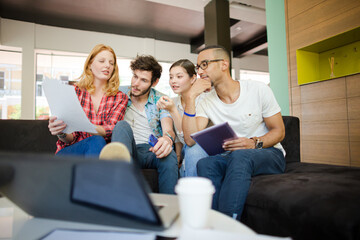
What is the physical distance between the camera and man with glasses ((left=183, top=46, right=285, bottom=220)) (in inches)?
41.9

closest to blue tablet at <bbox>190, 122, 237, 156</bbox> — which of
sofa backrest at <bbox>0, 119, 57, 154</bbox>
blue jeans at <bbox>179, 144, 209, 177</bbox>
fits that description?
blue jeans at <bbox>179, 144, 209, 177</bbox>

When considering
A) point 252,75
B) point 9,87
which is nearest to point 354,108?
point 252,75

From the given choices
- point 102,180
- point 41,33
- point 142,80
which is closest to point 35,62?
point 41,33

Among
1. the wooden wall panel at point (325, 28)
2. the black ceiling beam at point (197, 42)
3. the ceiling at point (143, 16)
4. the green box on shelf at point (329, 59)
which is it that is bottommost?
the green box on shelf at point (329, 59)

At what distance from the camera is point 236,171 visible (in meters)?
1.07

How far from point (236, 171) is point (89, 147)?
2.57ft

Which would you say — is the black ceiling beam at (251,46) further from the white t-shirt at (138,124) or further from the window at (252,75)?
the white t-shirt at (138,124)

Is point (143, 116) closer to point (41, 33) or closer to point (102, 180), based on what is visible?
point (102, 180)

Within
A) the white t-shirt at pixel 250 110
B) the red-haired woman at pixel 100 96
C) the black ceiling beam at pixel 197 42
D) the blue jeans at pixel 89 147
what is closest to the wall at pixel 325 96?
the white t-shirt at pixel 250 110

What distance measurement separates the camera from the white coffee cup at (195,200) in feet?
1.41

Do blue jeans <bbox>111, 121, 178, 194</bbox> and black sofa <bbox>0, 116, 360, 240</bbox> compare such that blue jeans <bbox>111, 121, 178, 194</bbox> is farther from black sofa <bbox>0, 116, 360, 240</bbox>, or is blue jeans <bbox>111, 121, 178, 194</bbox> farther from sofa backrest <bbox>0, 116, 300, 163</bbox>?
sofa backrest <bbox>0, 116, 300, 163</bbox>


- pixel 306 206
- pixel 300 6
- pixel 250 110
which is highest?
pixel 300 6

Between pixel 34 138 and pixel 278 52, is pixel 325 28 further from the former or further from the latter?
pixel 34 138

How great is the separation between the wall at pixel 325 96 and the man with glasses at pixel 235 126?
1.43 metres
